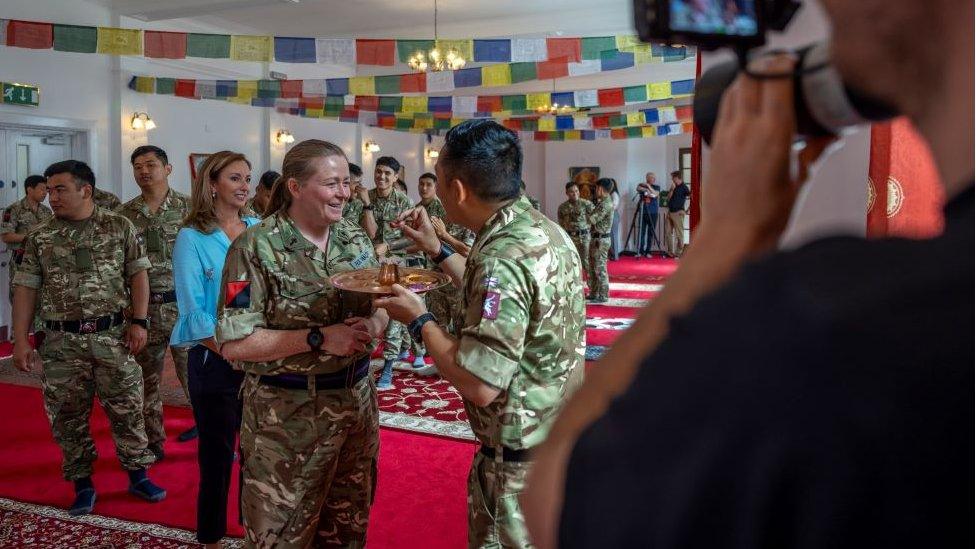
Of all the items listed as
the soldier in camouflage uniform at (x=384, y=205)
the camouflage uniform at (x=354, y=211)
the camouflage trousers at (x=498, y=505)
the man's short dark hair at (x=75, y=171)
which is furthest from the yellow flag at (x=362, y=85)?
the camouflage trousers at (x=498, y=505)

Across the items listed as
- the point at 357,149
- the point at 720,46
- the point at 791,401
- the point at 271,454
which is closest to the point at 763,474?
the point at 791,401

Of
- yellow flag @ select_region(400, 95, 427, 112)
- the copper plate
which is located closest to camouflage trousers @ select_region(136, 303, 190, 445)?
the copper plate

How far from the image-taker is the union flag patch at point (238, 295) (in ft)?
6.93

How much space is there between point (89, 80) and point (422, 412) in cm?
643

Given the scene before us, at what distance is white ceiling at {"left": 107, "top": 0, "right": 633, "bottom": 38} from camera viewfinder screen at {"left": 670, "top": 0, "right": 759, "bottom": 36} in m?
9.49

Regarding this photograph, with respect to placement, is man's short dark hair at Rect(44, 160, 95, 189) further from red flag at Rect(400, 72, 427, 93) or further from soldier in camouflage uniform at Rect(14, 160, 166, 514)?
red flag at Rect(400, 72, 427, 93)

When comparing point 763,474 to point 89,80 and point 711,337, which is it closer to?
point 711,337

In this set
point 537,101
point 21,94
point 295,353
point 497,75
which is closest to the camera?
point 295,353

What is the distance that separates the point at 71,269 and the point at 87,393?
572 millimetres

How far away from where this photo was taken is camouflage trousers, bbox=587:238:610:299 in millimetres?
10016

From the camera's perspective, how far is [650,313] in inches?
18.1

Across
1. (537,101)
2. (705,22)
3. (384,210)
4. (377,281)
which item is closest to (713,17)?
(705,22)

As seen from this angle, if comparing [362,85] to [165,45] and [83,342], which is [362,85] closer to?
[165,45]

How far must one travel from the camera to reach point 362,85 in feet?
29.7
